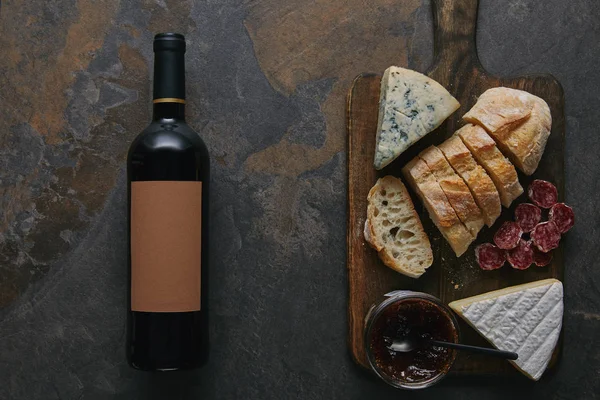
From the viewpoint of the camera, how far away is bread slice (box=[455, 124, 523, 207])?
5.94 ft

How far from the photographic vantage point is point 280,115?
1.94 meters

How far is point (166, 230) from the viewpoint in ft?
5.56

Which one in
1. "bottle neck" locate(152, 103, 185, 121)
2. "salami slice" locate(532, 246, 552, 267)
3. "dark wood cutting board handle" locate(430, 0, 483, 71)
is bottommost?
"salami slice" locate(532, 246, 552, 267)

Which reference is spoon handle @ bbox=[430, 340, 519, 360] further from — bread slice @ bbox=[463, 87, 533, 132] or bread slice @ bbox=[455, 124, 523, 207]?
bread slice @ bbox=[463, 87, 533, 132]

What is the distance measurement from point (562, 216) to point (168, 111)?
1140 millimetres

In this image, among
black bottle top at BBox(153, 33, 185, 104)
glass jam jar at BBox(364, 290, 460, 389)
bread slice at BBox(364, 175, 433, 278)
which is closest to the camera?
black bottle top at BBox(153, 33, 185, 104)

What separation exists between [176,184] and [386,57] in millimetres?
737

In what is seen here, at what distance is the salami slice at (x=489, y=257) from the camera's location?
1.90m

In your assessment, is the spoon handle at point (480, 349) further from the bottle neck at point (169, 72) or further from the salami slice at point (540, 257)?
the bottle neck at point (169, 72)

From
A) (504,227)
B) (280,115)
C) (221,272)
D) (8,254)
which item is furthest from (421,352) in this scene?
(8,254)

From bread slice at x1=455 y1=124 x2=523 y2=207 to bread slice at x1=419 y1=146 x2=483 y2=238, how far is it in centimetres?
8

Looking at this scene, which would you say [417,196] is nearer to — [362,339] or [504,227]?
[504,227]

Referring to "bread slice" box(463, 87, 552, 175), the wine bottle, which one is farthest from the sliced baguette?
the wine bottle

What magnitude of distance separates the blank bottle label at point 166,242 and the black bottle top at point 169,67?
225mm
